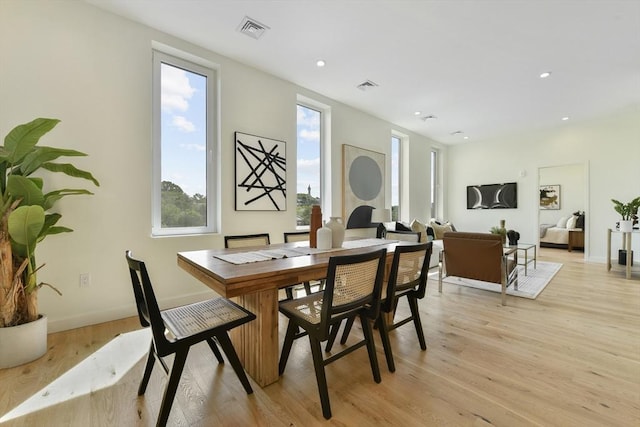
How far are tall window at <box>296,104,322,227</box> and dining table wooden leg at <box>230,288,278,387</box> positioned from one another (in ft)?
8.56

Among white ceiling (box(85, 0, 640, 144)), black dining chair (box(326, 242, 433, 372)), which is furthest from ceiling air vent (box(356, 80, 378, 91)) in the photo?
black dining chair (box(326, 242, 433, 372))

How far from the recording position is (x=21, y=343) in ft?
6.27

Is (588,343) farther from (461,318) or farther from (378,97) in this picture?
(378,97)

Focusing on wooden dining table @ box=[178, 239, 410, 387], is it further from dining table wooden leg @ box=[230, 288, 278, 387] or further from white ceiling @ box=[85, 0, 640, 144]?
white ceiling @ box=[85, 0, 640, 144]

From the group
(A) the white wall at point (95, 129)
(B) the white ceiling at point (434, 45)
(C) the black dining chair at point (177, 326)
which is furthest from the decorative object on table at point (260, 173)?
(C) the black dining chair at point (177, 326)

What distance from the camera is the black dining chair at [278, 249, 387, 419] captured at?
4.73 feet

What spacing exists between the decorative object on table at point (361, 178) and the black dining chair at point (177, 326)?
3388mm

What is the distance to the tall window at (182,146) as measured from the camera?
299 centimetres

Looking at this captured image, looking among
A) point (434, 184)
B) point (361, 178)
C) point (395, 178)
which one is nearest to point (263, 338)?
point (361, 178)

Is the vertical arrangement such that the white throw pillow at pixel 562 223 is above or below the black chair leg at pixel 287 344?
above

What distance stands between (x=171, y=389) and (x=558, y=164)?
7799 millimetres

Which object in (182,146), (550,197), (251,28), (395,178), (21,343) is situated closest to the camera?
(21,343)

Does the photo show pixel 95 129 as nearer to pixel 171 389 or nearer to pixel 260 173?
pixel 260 173

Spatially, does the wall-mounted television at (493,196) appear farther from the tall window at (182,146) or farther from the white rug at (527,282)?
the tall window at (182,146)
